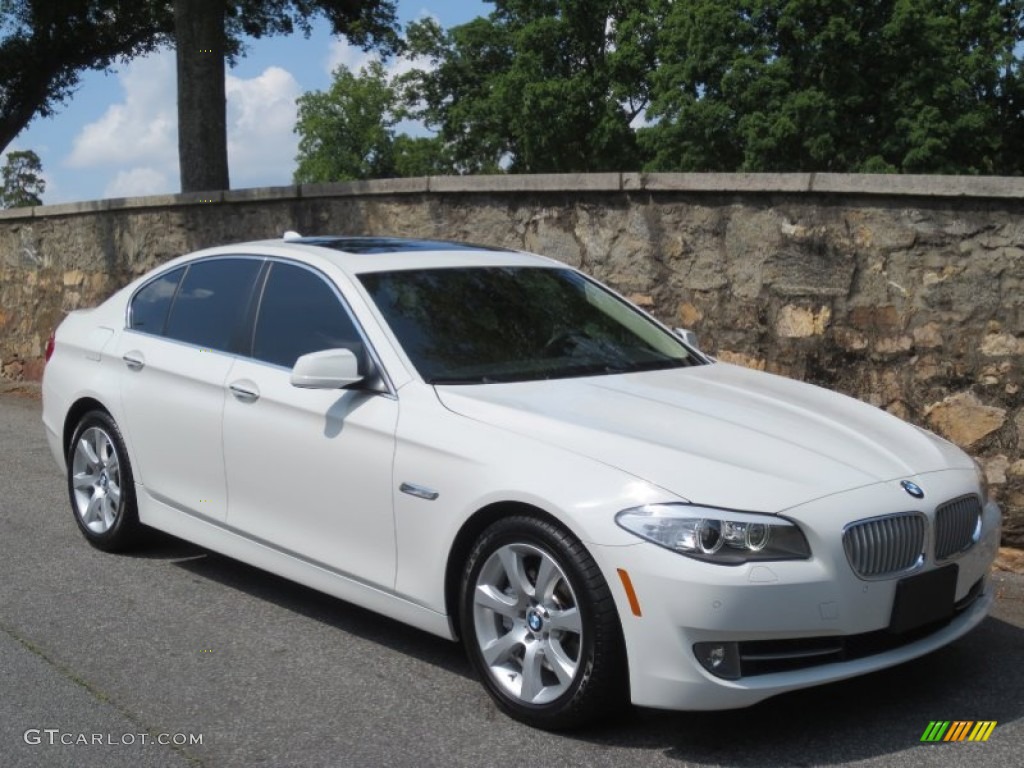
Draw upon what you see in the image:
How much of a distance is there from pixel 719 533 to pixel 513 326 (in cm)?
171

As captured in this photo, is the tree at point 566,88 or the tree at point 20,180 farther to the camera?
the tree at point 20,180

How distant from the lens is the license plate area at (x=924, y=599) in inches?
160

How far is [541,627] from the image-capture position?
4.17 metres

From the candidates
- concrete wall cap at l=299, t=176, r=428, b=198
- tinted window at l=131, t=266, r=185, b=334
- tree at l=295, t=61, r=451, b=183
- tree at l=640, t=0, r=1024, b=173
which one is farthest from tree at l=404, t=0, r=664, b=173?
tinted window at l=131, t=266, r=185, b=334

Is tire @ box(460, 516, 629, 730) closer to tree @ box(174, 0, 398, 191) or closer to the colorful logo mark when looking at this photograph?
the colorful logo mark

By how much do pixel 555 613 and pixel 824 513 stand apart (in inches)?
35.0

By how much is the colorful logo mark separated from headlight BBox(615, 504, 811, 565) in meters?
0.81

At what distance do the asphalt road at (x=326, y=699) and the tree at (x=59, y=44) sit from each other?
14.9m

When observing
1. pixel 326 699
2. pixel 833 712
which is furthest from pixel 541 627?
pixel 833 712

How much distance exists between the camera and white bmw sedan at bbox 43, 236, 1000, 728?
389 centimetres

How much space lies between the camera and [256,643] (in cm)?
509

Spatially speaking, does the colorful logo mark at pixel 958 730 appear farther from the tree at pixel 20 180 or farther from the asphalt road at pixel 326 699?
the tree at pixel 20 180

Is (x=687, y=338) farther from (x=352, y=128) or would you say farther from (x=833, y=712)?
(x=352, y=128)

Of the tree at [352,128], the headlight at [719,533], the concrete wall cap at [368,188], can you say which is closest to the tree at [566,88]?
the tree at [352,128]
